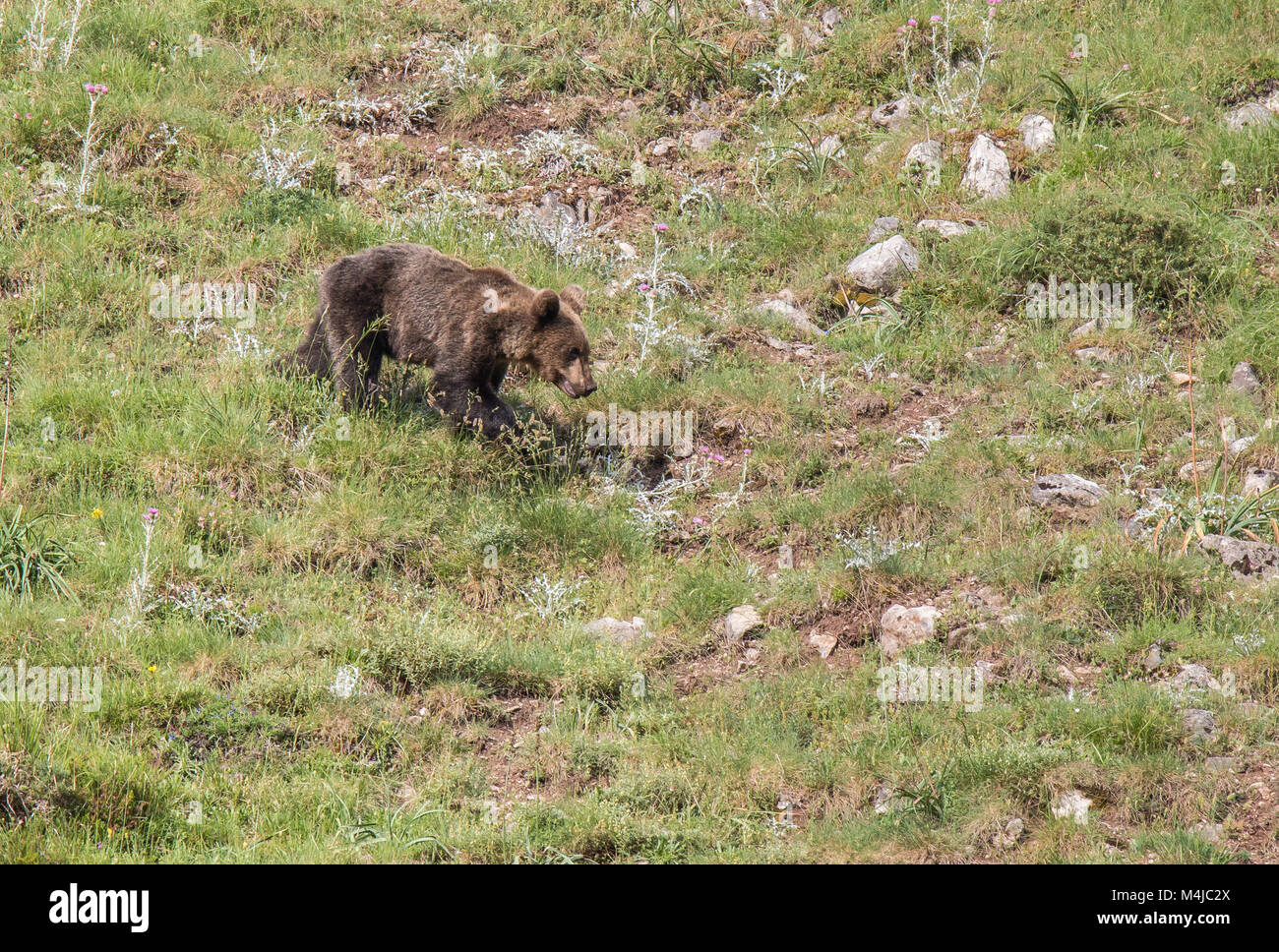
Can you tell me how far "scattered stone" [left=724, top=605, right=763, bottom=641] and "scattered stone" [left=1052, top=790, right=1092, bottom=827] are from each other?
2092 millimetres

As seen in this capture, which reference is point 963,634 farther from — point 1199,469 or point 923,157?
point 923,157

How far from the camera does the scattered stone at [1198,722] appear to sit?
18.4 feet

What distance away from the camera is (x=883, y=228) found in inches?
398

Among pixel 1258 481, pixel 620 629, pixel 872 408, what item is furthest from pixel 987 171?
pixel 620 629

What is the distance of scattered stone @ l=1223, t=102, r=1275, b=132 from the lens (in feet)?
33.2

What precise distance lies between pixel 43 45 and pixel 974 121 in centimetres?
851

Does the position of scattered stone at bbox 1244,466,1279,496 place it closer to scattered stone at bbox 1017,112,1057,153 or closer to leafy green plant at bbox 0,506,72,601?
scattered stone at bbox 1017,112,1057,153

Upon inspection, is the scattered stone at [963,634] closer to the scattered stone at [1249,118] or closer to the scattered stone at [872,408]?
the scattered stone at [872,408]

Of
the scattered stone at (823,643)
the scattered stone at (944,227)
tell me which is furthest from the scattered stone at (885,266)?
the scattered stone at (823,643)

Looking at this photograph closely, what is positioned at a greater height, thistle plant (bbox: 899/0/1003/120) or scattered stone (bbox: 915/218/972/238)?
thistle plant (bbox: 899/0/1003/120)

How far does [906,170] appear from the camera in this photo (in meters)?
10.5

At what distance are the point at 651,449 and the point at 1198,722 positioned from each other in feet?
13.8

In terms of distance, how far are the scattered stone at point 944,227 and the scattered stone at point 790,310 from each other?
4.01 feet

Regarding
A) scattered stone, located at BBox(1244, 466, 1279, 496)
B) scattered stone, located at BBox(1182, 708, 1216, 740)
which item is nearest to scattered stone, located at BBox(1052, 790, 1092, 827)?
scattered stone, located at BBox(1182, 708, 1216, 740)
